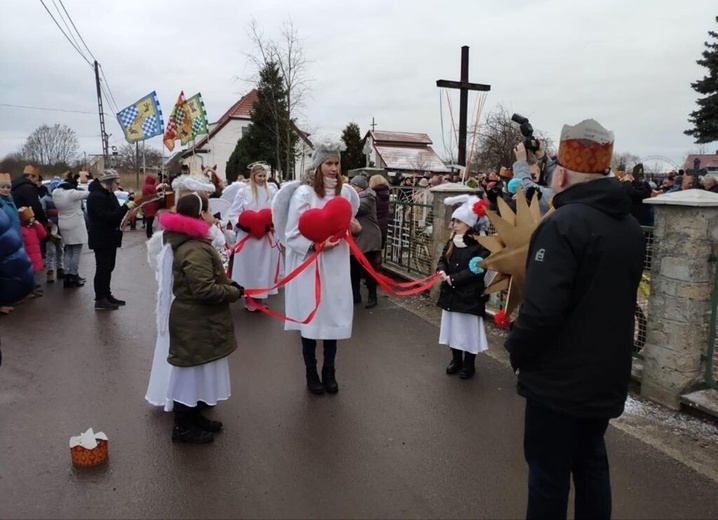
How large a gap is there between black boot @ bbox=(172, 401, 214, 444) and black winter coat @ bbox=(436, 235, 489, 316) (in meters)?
2.42

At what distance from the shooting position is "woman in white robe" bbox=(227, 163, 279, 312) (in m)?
7.73

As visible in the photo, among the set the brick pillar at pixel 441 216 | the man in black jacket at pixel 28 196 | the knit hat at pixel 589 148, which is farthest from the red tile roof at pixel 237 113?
the knit hat at pixel 589 148

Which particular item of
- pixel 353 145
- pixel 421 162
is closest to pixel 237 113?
pixel 353 145

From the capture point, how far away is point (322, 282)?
4637mm

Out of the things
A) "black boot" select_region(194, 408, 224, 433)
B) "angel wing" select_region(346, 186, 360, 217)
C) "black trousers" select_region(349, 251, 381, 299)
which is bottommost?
"black boot" select_region(194, 408, 224, 433)

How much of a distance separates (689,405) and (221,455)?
3.47 m

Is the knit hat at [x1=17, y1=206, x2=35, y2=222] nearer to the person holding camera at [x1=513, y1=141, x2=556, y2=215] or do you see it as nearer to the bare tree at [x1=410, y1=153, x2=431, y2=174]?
the person holding camera at [x1=513, y1=141, x2=556, y2=215]

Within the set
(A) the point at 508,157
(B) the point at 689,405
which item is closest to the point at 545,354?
(B) the point at 689,405

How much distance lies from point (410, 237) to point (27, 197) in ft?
20.3

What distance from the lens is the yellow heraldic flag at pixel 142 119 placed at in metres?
12.5

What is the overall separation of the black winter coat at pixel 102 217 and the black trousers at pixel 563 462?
651cm

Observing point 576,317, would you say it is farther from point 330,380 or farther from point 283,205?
point 283,205

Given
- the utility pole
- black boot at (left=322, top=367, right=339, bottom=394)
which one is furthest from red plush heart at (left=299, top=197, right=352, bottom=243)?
the utility pole

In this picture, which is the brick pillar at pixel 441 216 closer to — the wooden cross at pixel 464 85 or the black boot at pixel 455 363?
the black boot at pixel 455 363
